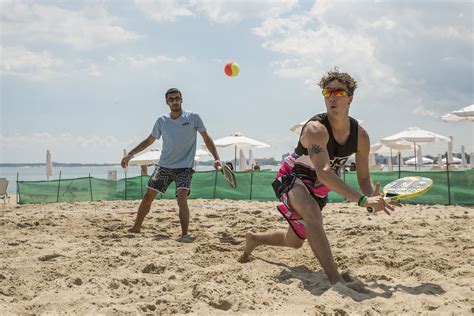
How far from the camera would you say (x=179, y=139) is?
5.51 m

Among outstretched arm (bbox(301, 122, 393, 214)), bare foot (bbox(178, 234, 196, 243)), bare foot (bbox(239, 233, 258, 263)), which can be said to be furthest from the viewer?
bare foot (bbox(178, 234, 196, 243))

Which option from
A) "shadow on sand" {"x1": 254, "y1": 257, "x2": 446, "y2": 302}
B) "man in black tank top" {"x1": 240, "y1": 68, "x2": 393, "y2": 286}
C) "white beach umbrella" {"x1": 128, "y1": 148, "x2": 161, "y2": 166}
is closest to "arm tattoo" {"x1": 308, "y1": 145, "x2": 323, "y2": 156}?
"man in black tank top" {"x1": 240, "y1": 68, "x2": 393, "y2": 286}

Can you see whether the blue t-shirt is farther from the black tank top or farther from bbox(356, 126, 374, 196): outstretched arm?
bbox(356, 126, 374, 196): outstretched arm

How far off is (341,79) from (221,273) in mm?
1612

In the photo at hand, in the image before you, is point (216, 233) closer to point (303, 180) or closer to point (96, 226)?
point (96, 226)

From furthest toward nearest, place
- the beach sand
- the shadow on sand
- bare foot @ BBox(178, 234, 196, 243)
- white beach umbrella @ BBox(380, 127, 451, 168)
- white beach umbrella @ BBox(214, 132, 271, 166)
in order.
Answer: white beach umbrella @ BBox(214, 132, 271, 166) → white beach umbrella @ BBox(380, 127, 451, 168) → bare foot @ BBox(178, 234, 196, 243) → the shadow on sand → the beach sand

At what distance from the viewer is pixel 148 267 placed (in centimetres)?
354

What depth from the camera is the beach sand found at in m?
2.71

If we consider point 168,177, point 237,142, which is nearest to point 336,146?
point 168,177

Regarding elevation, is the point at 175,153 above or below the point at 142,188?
above

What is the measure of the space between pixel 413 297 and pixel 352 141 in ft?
3.83

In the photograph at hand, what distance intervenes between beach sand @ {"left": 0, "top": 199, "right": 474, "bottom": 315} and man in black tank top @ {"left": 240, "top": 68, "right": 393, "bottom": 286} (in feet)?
0.93

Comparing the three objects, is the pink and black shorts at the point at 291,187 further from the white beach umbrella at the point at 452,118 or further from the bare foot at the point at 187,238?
the white beach umbrella at the point at 452,118

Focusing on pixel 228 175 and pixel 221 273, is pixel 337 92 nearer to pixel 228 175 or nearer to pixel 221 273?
pixel 221 273
